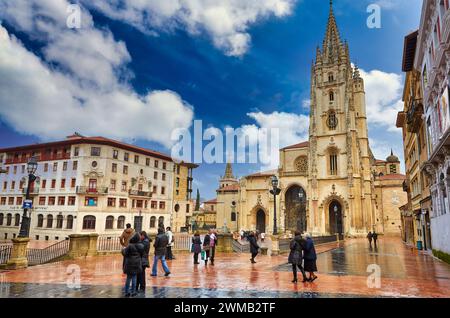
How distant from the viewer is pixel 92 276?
31.5 ft

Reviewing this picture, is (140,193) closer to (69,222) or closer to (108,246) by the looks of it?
(69,222)

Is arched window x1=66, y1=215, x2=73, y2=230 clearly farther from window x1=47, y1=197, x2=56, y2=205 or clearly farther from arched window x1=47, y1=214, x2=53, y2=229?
window x1=47, y1=197, x2=56, y2=205

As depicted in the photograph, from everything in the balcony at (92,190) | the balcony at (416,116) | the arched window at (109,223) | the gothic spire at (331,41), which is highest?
the gothic spire at (331,41)

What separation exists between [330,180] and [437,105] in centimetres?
3363

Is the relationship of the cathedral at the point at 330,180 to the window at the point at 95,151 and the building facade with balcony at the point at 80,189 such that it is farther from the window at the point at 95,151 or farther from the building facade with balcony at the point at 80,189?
the window at the point at 95,151

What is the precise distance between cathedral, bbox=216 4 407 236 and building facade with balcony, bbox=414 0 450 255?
2766cm

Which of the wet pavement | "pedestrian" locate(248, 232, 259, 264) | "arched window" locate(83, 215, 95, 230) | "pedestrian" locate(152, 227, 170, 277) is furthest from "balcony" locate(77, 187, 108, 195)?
"pedestrian" locate(152, 227, 170, 277)

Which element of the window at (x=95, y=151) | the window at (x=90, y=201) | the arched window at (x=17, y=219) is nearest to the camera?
the window at (x=90, y=201)

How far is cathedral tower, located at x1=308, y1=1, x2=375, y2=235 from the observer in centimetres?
4334

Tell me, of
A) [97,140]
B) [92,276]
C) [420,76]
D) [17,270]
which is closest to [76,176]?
[97,140]

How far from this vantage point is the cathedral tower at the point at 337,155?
43344 millimetres

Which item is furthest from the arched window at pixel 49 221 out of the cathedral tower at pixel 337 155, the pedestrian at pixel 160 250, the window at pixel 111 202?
the cathedral tower at pixel 337 155

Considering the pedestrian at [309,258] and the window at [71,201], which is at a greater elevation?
the window at [71,201]
